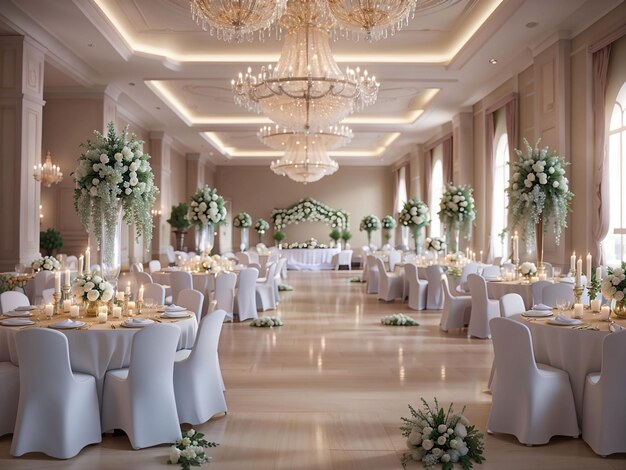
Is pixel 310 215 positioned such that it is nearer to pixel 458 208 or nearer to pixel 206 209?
pixel 458 208

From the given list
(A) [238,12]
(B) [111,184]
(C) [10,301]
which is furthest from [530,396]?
(C) [10,301]

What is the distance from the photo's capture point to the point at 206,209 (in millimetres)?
11008

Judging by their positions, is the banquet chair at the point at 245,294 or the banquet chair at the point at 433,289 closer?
the banquet chair at the point at 245,294

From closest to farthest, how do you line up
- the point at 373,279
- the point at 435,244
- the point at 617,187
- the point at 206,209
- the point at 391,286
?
the point at 617,187 < the point at 206,209 < the point at 391,286 < the point at 435,244 < the point at 373,279

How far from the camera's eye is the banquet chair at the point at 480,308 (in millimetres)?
8070

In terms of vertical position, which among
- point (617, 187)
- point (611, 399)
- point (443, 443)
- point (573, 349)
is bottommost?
point (443, 443)

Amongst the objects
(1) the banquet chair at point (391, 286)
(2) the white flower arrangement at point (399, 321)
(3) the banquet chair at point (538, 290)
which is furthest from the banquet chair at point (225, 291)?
(3) the banquet chair at point (538, 290)

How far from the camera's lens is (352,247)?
26156 millimetres

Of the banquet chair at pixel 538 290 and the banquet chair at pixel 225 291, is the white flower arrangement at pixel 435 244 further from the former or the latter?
the banquet chair at pixel 538 290

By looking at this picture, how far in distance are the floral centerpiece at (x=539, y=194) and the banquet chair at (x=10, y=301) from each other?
241 inches

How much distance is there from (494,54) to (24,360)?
30.5 feet

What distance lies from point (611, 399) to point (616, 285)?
3.75 feet

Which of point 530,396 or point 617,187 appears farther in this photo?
point 617,187

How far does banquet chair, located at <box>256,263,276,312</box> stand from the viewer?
35.6 ft
